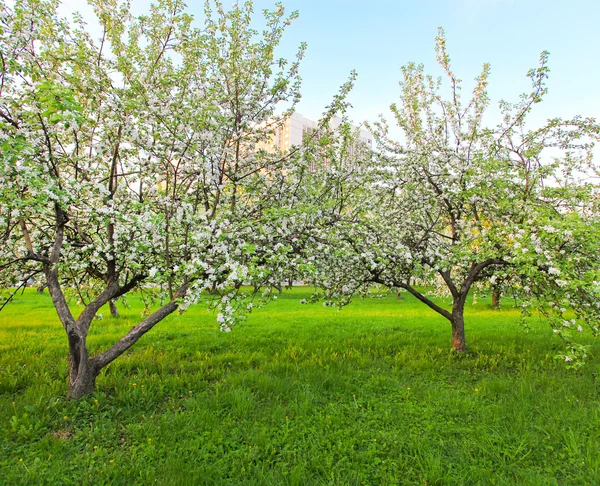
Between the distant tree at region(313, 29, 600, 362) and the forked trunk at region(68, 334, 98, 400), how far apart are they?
4917 millimetres

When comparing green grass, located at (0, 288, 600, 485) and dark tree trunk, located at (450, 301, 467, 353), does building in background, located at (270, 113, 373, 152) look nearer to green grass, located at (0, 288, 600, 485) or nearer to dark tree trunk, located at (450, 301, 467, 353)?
dark tree trunk, located at (450, 301, 467, 353)

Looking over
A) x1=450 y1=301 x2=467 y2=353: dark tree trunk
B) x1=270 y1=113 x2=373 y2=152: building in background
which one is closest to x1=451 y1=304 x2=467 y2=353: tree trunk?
x1=450 y1=301 x2=467 y2=353: dark tree trunk

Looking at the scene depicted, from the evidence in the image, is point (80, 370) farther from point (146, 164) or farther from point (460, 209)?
point (460, 209)

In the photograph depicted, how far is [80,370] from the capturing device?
6582 mm

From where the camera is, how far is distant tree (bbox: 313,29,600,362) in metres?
6.71

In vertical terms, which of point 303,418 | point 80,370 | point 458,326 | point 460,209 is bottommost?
point 303,418

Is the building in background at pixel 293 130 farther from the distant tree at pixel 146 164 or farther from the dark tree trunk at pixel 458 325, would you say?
the dark tree trunk at pixel 458 325

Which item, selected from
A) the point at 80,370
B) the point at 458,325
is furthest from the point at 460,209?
the point at 80,370

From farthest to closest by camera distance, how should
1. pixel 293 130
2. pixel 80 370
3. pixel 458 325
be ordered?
pixel 458 325
pixel 293 130
pixel 80 370

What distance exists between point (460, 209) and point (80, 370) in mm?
10294

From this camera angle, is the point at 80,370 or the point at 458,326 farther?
the point at 458,326

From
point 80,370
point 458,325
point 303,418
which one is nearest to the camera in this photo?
point 303,418

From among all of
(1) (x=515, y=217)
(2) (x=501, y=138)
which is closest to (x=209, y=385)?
(1) (x=515, y=217)

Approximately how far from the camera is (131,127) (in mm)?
6270
